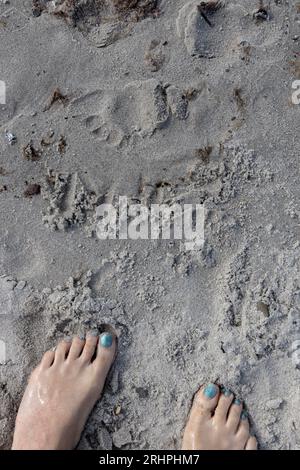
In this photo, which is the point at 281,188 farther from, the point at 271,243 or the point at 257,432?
the point at 257,432

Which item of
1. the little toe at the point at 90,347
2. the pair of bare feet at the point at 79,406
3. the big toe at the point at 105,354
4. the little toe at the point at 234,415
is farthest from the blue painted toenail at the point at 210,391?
the little toe at the point at 90,347

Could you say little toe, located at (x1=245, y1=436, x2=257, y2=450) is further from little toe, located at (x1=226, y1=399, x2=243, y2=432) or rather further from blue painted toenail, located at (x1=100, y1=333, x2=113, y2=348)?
blue painted toenail, located at (x1=100, y1=333, x2=113, y2=348)

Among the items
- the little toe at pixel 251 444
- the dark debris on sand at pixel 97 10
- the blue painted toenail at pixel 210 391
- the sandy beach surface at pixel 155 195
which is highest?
the dark debris on sand at pixel 97 10

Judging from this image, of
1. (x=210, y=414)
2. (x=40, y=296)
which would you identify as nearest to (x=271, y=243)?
(x=210, y=414)

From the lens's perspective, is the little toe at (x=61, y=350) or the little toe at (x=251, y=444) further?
the little toe at (x=61, y=350)

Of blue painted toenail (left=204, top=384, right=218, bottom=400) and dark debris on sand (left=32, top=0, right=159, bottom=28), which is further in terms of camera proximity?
dark debris on sand (left=32, top=0, right=159, bottom=28)

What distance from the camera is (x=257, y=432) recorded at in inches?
116

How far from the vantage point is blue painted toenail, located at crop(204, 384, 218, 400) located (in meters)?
2.92

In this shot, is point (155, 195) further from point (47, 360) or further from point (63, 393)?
point (63, 393)

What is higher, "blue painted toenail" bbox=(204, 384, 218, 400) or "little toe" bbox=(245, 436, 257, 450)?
"blue painted toenail" bbox=(204, 384, 218, 400)

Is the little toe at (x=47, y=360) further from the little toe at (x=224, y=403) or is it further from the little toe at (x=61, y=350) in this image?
the little toe at (x=224, y=403)

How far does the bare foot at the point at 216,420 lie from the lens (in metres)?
2.93

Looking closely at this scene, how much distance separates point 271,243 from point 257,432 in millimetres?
1079

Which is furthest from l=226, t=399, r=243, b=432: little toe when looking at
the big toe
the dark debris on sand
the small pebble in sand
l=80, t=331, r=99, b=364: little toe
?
the dark debris on sand
